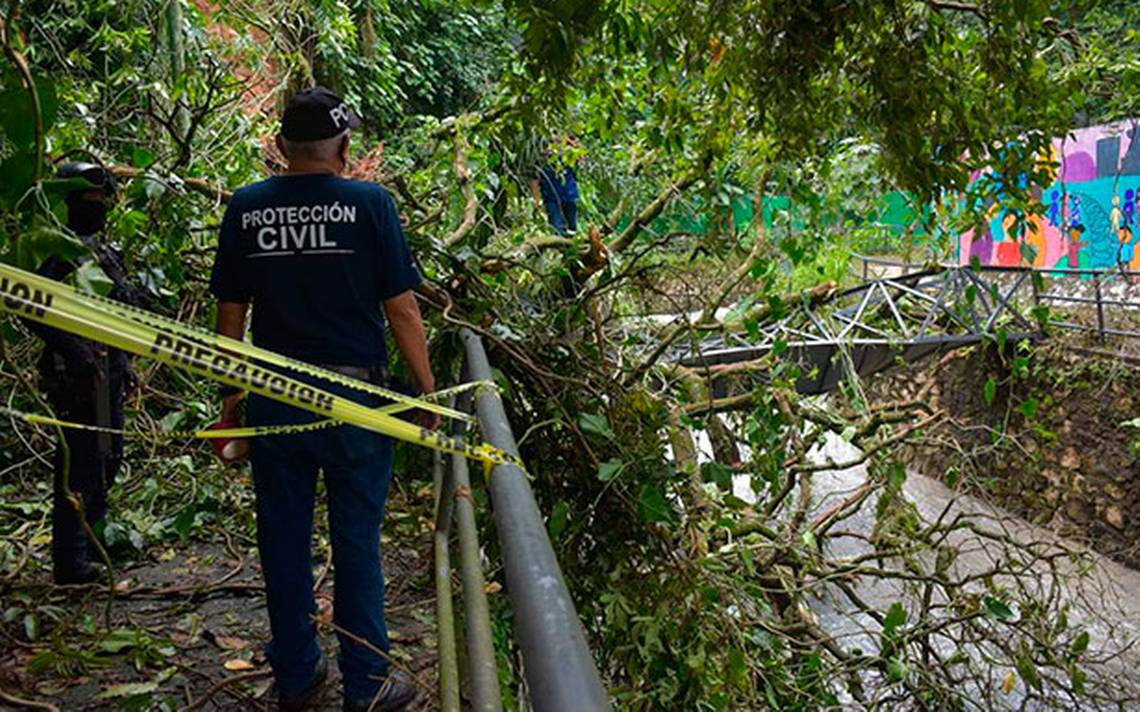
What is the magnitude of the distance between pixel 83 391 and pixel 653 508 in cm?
202

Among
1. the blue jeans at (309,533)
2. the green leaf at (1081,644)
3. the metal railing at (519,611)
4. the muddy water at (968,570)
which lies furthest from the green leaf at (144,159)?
the green leaf at (1081,644)

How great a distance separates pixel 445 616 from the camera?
54.7 inches

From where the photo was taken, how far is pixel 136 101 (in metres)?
5.43

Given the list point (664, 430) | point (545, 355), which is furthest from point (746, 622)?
point (545, 355)

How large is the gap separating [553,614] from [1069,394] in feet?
39.2

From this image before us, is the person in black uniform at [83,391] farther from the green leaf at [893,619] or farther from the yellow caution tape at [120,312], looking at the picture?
the green leaf at [893,619]

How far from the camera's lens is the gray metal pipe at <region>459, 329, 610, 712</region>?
69cm

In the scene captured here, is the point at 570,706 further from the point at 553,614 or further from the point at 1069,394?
the point at 1069,394

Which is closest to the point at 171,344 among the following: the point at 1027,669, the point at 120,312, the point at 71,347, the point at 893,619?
the point at 120,312

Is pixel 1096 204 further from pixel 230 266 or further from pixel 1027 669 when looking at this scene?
pixel 230 266

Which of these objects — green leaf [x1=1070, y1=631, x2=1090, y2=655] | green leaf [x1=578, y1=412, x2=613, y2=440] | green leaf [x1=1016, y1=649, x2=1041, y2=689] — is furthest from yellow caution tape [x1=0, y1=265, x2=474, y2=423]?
green leaf [x1=1070, y1=631, x2=1090, y2=655]

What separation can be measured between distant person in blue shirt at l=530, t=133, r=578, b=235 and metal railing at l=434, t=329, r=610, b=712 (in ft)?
13.4

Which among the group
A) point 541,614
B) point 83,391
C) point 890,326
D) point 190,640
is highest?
point 890,326

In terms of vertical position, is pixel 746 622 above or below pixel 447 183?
below
